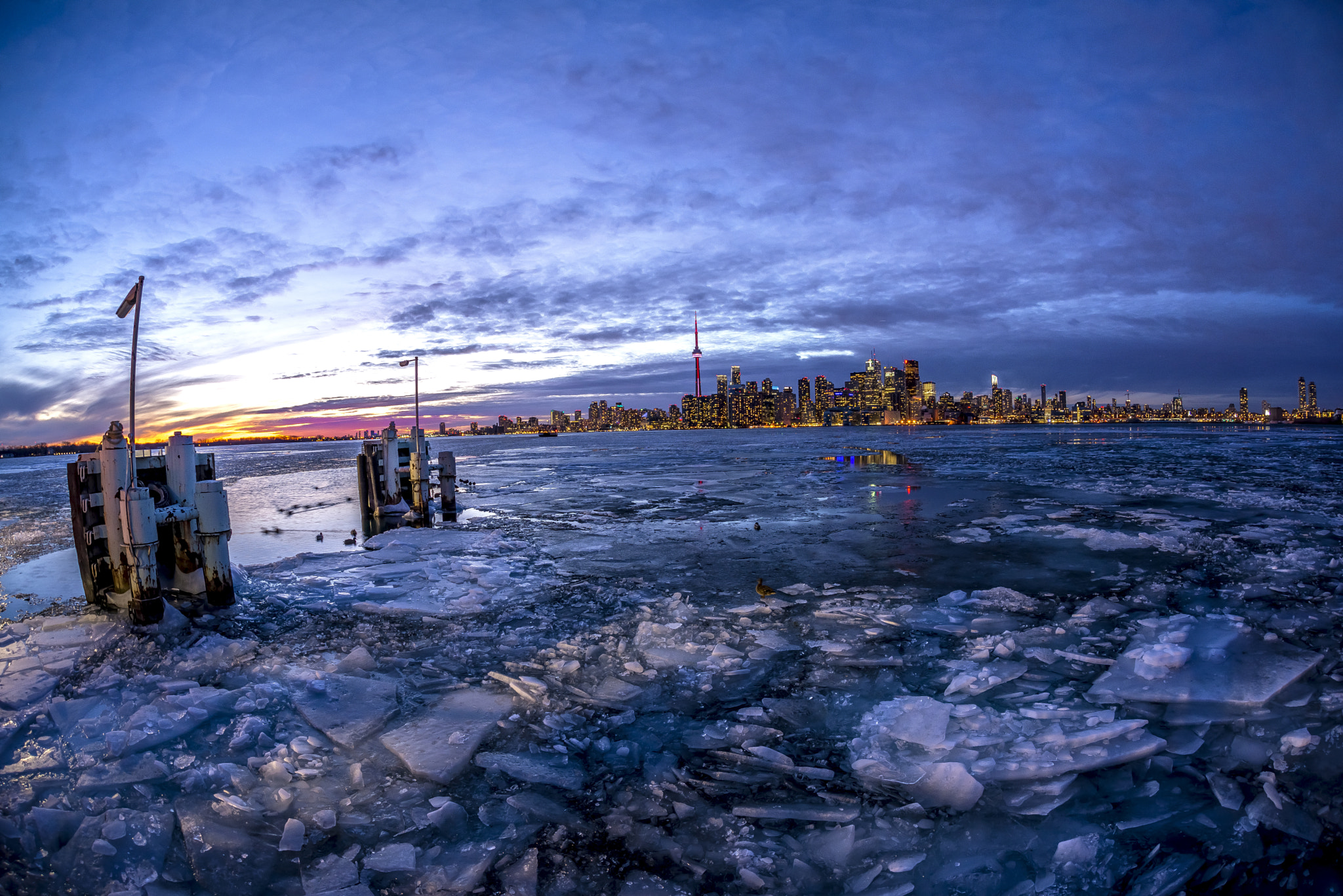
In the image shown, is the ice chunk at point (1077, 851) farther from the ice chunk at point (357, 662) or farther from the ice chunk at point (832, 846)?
the ice chunk at point (357, 662)

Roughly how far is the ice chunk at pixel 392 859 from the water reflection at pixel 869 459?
105 ft

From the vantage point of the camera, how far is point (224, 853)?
3.24 metres

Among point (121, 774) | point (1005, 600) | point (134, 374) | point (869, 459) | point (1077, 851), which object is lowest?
point (869, 459)

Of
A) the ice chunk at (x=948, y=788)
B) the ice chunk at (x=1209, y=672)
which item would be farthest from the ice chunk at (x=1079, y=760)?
the ice chunk at (x=1209, y=672)

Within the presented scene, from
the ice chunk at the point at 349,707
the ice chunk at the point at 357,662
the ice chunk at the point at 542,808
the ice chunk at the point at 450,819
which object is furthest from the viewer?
the ice chunk at the point at 357,662

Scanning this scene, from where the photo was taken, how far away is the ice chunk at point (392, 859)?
3113 mm

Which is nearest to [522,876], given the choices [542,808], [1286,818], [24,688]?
[542,808]

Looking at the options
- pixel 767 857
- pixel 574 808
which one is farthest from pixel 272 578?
pixel 767 857

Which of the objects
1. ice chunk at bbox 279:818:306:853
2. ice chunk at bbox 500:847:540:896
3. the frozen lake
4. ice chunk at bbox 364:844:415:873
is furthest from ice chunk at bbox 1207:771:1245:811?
ice chunk at bbox 279:818:306:853

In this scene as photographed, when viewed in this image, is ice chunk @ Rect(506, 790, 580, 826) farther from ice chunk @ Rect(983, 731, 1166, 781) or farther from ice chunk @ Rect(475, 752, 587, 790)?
ice chunk @ Rect(983, 731, 1166, 781)

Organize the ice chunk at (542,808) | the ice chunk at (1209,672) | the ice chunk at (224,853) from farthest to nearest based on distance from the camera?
1. the ice chunk at (1209,672)
2. the ice chunk at (542,808)
3. the ice chunk at (224,853)

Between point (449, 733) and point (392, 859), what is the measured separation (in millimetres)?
1276

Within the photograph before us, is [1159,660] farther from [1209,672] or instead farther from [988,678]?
[988,678]

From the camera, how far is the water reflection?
116ft
